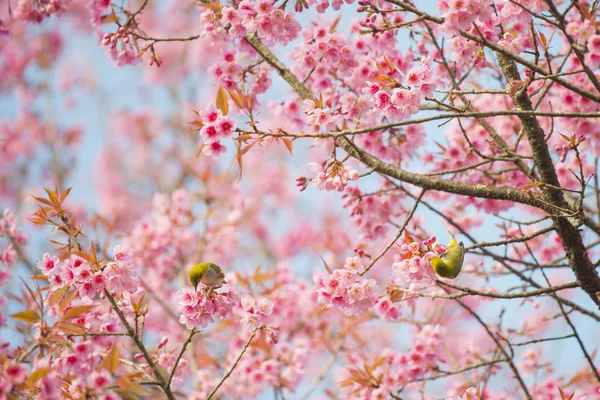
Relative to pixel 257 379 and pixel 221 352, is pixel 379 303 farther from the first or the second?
pixel 221 352

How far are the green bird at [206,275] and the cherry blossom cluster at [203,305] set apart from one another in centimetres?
5

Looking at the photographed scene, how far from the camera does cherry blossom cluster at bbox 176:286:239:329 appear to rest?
7.34 feet

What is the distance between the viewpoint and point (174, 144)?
9.20 m

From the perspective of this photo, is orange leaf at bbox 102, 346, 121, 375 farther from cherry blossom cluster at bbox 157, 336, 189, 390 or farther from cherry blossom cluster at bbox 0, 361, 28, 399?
cherry blossom cluster at bbox 157, 336, 189, 390

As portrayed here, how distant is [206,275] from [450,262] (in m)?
1.02

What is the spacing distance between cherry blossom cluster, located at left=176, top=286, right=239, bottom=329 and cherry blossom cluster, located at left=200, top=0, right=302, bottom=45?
1.31 meters

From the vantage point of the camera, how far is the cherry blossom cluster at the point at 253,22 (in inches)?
101

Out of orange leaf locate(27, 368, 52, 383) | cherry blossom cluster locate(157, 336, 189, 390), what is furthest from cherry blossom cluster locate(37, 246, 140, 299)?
orange leaf locate(27, 368, 52, 383)

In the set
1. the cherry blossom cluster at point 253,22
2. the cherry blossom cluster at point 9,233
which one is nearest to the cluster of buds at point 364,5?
the cherry blossom cluster at point 253,22

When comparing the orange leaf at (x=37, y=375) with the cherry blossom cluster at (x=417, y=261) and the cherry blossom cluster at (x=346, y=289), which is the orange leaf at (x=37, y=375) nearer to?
the cherry blossom cluster at (x=346, y=289)

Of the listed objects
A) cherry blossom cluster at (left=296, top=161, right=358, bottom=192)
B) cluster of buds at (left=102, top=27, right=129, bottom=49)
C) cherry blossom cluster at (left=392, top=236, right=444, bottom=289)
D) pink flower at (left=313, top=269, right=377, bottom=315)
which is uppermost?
cluster of buds at (left=102, top=27, right=129, bottom=49)

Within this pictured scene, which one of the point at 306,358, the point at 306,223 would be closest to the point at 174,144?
the point at 306,223

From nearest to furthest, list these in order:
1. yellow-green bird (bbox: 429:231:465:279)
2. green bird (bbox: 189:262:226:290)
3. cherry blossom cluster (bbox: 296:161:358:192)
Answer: yellow-green bird (bbox: 429:231:465:279) < green bird (bbox: 189:262:226:290) < cherry blossom cluster (bbox: 296:161:358:192)

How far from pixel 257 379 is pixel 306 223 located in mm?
6602
